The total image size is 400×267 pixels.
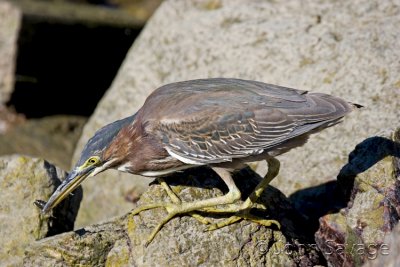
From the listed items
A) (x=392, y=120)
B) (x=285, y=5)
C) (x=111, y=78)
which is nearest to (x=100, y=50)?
(x=111, y=78)

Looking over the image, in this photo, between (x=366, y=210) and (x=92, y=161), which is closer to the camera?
(x=366, y=210)

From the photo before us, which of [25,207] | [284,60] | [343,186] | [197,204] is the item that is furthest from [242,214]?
[284,60]

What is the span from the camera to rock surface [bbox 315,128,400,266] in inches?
233

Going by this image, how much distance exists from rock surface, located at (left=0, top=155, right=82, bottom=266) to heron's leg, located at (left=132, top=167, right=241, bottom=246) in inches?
37.3

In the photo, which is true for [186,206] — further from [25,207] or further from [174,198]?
[25,207]

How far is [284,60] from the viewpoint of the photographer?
27.7 ft

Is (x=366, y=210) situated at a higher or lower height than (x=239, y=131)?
lower

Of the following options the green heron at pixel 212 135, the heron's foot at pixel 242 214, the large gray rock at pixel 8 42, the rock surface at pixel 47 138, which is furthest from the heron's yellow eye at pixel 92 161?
the large gray rock at pixel 8 42

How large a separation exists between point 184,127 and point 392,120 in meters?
2.27

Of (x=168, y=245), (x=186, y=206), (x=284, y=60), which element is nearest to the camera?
(x=168, y=245)

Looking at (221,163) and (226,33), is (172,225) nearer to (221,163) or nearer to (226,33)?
(221,163)

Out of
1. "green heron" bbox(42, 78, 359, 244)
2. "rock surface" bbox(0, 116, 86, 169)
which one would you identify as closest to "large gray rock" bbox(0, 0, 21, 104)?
"rock surface" bbox(0, 116, 86, 169)

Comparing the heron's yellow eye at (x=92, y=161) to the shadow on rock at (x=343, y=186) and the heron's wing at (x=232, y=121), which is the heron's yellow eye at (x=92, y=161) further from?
the shadow on rock at (x=343, y=186)

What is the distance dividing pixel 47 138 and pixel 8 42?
149 cm
